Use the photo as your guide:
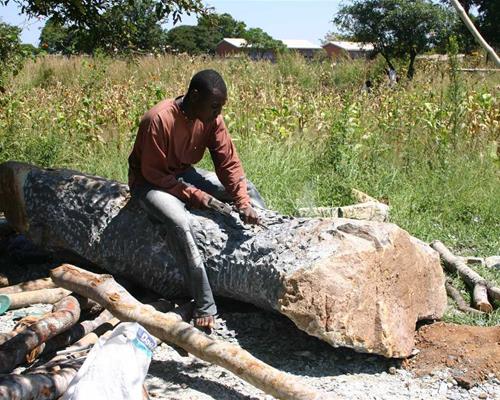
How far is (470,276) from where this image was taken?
548cm

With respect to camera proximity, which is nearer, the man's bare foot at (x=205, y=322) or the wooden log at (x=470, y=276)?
the man's bare foot at (x=205, y=322)

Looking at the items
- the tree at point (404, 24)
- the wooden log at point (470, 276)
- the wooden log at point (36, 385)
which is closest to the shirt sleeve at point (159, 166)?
the wooden log at point (36, 385)

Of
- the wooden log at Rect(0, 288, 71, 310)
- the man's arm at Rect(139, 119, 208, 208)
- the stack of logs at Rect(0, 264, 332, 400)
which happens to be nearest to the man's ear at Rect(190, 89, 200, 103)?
the man's arm at Rect(139, 119, 208, 208)

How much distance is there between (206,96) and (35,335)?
1822mm

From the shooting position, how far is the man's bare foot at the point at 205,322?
4.49 m

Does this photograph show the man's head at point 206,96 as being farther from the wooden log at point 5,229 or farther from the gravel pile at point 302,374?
the wooden log at point 5,229

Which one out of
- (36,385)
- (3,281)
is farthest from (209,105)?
(3,281)

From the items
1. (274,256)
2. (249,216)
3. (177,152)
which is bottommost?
(274,256)

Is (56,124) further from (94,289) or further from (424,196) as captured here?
(94,289)

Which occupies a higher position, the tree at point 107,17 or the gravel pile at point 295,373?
the tree at point 107,17

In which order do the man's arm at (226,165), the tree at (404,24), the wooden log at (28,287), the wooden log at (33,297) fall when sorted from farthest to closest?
the tree at (404,24) → the wooden log at (28,287) → the man's arm at (226,165) → the wooden log at (33,297)

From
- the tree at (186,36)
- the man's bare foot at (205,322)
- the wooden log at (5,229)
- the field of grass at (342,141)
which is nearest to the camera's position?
the man's bare foot at (205,322)

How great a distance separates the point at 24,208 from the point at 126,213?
1.01 metres

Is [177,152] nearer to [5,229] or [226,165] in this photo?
[226,165]
